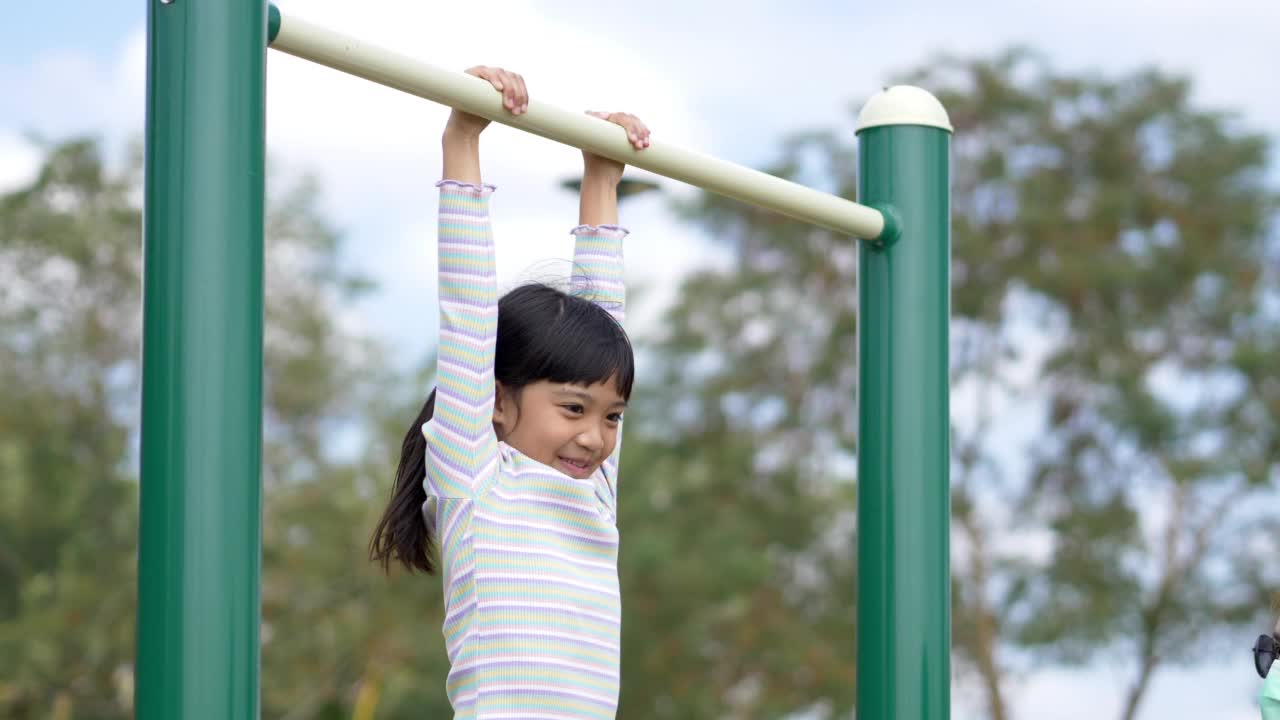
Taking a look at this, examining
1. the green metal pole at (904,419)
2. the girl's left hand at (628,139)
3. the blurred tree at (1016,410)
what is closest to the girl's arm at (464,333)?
the girl's left hand at (628,139)

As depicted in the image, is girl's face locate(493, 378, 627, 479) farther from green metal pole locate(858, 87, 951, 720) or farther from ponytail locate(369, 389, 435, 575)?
green metal pole locate(858, 87, 951, 720)

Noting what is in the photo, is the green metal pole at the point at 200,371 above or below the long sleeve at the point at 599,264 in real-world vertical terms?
below

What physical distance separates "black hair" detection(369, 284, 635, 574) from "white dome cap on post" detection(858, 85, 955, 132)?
0.72 metres

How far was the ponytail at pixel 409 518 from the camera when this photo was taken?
200 centimetres

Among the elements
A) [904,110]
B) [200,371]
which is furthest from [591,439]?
[904,110]

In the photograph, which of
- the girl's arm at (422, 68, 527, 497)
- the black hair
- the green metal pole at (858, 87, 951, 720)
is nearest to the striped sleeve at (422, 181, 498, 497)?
the girl's arm at (422, 68, 527, 497)

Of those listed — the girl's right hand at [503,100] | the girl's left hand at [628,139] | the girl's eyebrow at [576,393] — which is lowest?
the girl's eyebrow at [576,393]

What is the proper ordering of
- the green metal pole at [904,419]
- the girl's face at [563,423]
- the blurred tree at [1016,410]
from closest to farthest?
the girl's face at [563,423], the green metal pole at [904,419], the blurred tree at [1016,410]

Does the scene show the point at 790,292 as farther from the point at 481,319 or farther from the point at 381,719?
the point at 481,319

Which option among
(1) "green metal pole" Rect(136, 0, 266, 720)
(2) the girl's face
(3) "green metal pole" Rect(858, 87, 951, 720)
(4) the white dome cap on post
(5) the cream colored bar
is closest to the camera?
(1) "green metal pole" Rect(136, 0, 266, 720)

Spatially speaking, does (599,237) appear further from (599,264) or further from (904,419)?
(904,419)

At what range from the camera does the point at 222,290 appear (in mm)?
1596

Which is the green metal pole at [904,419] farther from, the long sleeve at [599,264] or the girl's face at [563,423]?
the girl's face at [563,423]

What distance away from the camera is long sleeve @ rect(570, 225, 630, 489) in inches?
86.6
